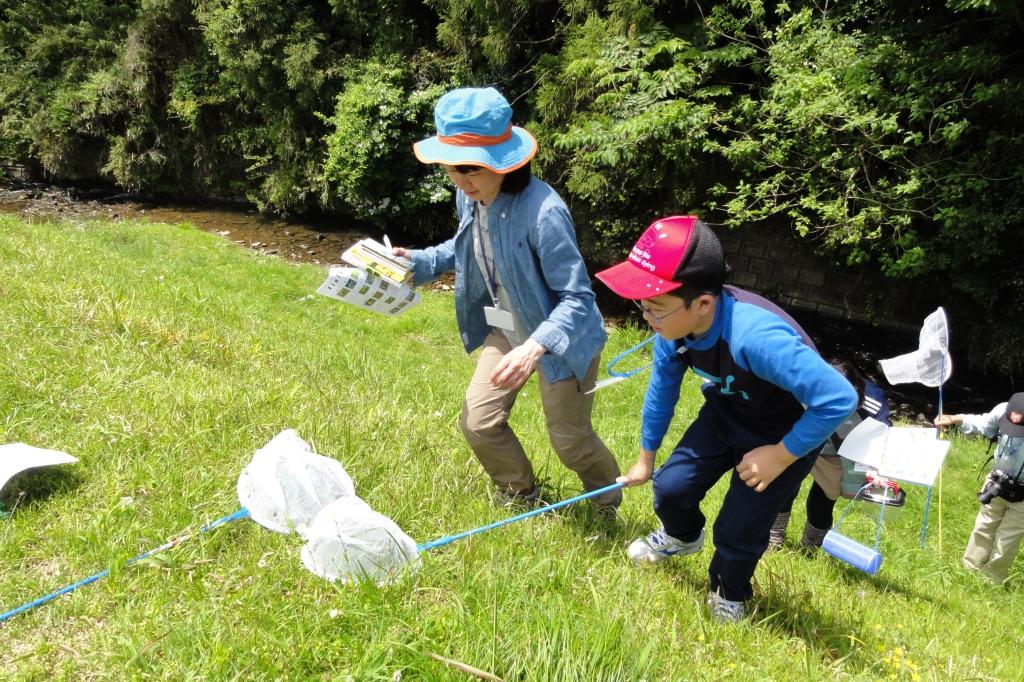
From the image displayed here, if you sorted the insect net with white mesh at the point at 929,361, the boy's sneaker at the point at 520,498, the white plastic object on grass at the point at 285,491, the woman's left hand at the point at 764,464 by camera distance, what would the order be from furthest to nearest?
the insect net with white mesh at the point at 929,361, the boy's sneaker at the point at 520,498, the white plastic object on grass at the point at 285,491, the woman's left hand at the point at 764,464

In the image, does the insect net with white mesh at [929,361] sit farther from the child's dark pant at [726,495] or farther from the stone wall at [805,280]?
the stone wall at [805,280]

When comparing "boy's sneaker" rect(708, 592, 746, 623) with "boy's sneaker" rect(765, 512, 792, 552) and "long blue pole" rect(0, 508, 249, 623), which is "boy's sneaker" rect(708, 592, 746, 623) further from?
"long blue pole" rect(0, 508, 249, 623)

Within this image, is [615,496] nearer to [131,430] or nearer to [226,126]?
[131,430]

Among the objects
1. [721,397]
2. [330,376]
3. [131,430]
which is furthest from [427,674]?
[330,376]

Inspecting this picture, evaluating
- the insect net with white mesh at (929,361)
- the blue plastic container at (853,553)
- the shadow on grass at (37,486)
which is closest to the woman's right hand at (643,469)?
the blue plastic container at (853,553)

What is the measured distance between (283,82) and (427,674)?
15206 millimetres

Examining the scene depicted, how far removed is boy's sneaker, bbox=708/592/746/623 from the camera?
106 inches

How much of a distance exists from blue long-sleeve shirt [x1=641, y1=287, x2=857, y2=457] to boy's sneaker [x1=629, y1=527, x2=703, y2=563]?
0.66m

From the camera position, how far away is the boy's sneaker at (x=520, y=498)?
3.29 m

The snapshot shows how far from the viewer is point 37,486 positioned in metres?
2.73

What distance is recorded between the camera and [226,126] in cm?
1678

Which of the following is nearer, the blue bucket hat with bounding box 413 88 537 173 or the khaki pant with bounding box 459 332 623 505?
the blue bucket hat with bounding box 413 88 537 173

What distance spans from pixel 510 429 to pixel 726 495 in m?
0.99

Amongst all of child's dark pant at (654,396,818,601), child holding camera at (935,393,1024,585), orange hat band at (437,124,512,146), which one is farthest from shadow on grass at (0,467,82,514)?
child holding camera at (935,393,1024,585)
